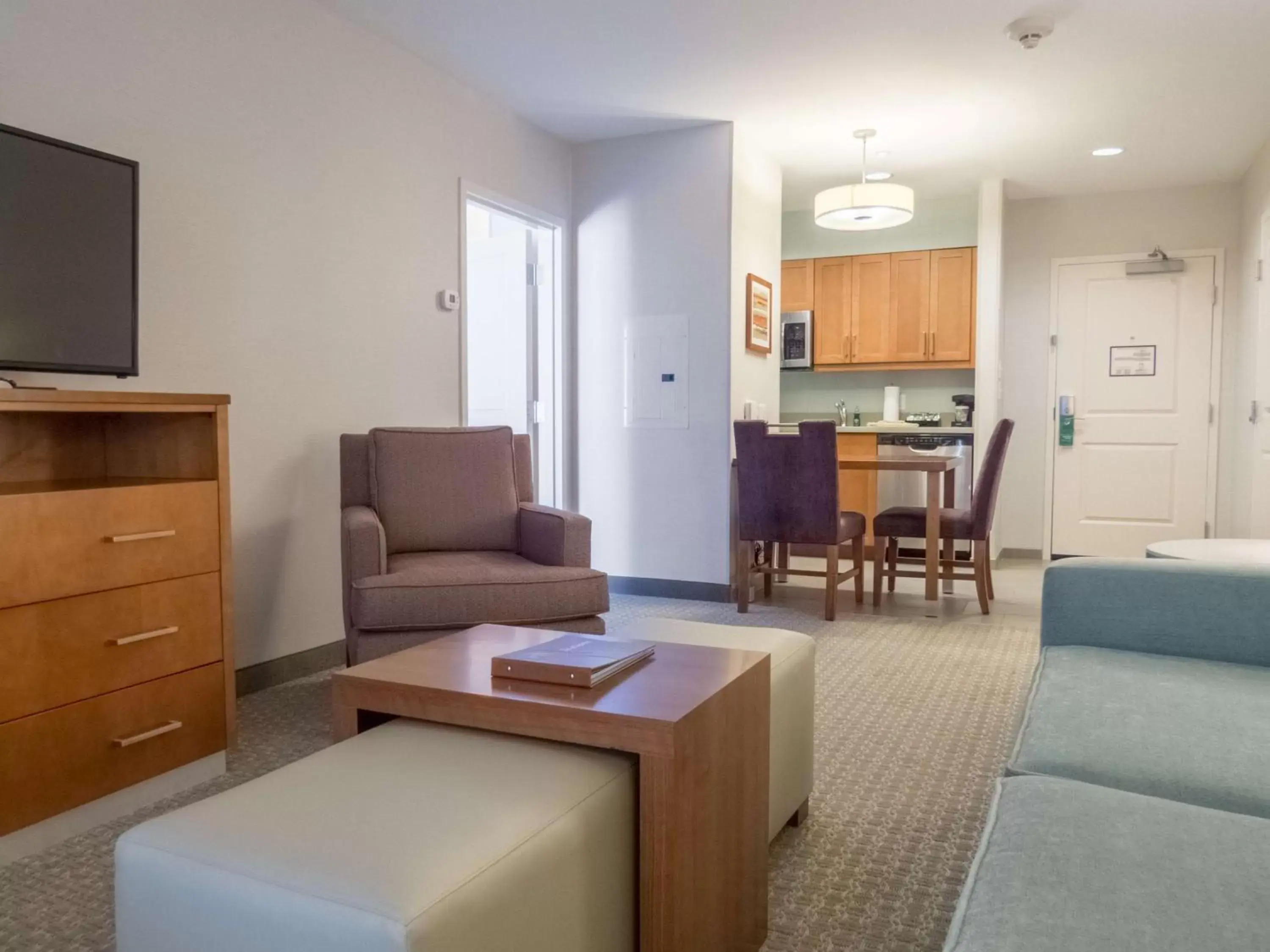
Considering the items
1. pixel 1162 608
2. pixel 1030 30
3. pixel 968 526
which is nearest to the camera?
pixel 1162 608

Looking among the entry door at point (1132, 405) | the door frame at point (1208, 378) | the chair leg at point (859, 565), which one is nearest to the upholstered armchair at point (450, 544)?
the chair leg at point (859, 565)

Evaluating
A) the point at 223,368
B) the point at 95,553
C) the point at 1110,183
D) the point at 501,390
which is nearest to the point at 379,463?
the point at 223,368

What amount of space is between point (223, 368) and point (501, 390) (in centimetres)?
204

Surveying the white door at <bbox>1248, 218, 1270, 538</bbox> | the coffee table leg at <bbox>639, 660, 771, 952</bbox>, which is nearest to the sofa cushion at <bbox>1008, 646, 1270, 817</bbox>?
the coffee table leg at <bbox>639, 660, 771, 952</bbox>

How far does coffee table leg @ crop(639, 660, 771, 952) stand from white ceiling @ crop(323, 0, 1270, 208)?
2740mm

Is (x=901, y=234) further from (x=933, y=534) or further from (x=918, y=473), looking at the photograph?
(x=933, y=534)

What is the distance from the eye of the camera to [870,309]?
644 centimetres

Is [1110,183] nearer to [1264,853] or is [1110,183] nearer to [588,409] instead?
[588,409]

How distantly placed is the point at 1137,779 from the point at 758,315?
13.1 feet

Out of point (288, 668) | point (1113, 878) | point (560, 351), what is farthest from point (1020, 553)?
point (1113, 878)

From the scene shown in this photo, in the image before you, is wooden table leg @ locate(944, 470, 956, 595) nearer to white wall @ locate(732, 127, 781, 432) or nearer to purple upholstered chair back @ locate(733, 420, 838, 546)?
purple upholstered chair back @ locate(733, 420, 838, 546)

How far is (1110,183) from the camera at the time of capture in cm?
574

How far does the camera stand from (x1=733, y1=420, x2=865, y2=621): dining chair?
4.14m

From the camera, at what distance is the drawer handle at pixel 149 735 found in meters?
2.05
